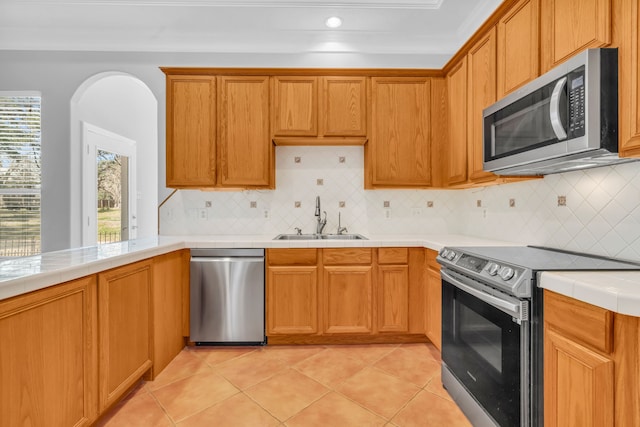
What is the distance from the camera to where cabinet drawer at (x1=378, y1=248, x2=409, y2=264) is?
8.54 ft

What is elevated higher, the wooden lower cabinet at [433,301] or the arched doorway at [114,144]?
the arched doorway at [114,144]

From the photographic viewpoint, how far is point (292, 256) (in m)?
2.58

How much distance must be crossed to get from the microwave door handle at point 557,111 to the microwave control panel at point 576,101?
0.9 inches

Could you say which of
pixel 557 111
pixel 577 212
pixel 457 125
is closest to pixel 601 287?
pixel 557 111

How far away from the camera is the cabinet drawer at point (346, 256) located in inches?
102

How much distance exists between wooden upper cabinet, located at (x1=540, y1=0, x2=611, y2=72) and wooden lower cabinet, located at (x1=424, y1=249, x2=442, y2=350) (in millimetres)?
1423

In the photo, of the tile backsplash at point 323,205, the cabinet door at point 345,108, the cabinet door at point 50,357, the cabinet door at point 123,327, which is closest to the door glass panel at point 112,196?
the tile backsplash at point 323,205

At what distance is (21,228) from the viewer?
320cm

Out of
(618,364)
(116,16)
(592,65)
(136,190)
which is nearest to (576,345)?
(618,364)

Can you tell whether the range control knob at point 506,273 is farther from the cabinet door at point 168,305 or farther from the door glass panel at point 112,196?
the door glass panel at point 112,196

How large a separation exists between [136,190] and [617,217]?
196 inches

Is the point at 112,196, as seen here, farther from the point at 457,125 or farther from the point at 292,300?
the point at 457,125

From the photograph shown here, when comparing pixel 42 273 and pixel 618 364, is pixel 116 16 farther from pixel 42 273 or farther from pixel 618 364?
pixel 618 364

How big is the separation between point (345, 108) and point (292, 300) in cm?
178
